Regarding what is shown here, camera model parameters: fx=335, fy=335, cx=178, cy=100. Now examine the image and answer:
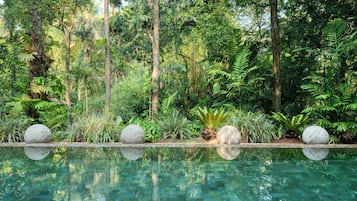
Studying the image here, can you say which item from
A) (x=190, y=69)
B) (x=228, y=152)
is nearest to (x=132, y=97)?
(x=190, y=69)

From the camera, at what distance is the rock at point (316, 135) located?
779cm

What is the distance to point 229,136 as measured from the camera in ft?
25.7

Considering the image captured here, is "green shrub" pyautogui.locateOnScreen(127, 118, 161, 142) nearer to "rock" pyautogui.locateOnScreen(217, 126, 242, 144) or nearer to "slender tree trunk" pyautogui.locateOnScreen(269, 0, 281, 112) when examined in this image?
"rock" pyautogui.locateOnScreen(217, 126, 242, 144)

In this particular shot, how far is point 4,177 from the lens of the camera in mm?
4781

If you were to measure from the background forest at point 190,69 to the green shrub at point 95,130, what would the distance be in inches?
1.0

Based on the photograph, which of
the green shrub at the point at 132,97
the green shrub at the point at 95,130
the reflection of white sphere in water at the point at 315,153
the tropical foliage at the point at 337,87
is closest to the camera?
the reflection of white sphere in water at the point at 315,153

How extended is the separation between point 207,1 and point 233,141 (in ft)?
19.4

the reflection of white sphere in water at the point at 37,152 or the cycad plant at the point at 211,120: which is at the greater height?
the cycad plant at the point at 211,120

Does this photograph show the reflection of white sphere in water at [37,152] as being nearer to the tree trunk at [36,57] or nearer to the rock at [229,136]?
the tree trunk at [36,57]

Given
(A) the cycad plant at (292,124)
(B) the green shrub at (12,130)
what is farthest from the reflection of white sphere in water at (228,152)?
(B) the green shrub at (12,130)

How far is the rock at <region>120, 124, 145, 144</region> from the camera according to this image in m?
7.75

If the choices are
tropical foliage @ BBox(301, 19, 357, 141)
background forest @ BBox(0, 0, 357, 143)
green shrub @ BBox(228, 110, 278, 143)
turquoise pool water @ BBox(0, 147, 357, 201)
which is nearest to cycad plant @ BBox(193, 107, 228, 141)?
background forest @ BBox(0, 0, 357, 143)

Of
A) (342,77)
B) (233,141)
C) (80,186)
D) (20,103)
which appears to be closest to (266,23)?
(342,77)

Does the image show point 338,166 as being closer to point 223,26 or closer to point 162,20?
point 223,26
